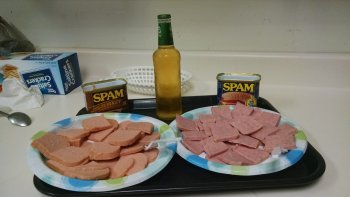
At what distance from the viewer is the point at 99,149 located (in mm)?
590

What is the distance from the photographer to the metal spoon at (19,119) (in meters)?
0.82

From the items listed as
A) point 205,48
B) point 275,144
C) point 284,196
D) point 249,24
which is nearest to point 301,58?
point 249,24

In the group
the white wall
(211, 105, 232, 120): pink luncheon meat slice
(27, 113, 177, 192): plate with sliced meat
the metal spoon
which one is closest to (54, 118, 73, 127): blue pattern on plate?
(27, 113, 177, 192): plate with sliced meat

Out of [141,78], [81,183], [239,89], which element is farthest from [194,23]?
[81,183]

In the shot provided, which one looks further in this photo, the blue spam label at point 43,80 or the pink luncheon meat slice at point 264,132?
the blue spam label at point 43,80

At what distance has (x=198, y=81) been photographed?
43.7 inches

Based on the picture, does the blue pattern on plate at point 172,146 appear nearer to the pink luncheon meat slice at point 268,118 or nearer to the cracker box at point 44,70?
the pink luncheon meat slice at point 268,118

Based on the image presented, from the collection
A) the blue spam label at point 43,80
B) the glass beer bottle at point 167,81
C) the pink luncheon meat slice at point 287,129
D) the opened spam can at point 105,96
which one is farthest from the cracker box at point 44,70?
the pink luncheon meat slice at point 287,129

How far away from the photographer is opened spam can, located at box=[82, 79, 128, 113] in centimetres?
78

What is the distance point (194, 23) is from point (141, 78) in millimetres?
279

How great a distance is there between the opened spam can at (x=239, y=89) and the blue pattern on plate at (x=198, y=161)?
0.27m

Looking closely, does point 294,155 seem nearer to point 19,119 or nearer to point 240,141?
point 240,141

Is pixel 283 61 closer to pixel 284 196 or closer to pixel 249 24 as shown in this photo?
pixel 249 24

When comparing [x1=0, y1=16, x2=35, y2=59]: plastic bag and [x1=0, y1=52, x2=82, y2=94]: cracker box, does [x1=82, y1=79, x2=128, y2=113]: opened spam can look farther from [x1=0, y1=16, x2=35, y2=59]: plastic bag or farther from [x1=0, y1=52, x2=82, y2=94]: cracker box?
[x1=0, y1=16, x2=35, y2=59]: plastic bag
